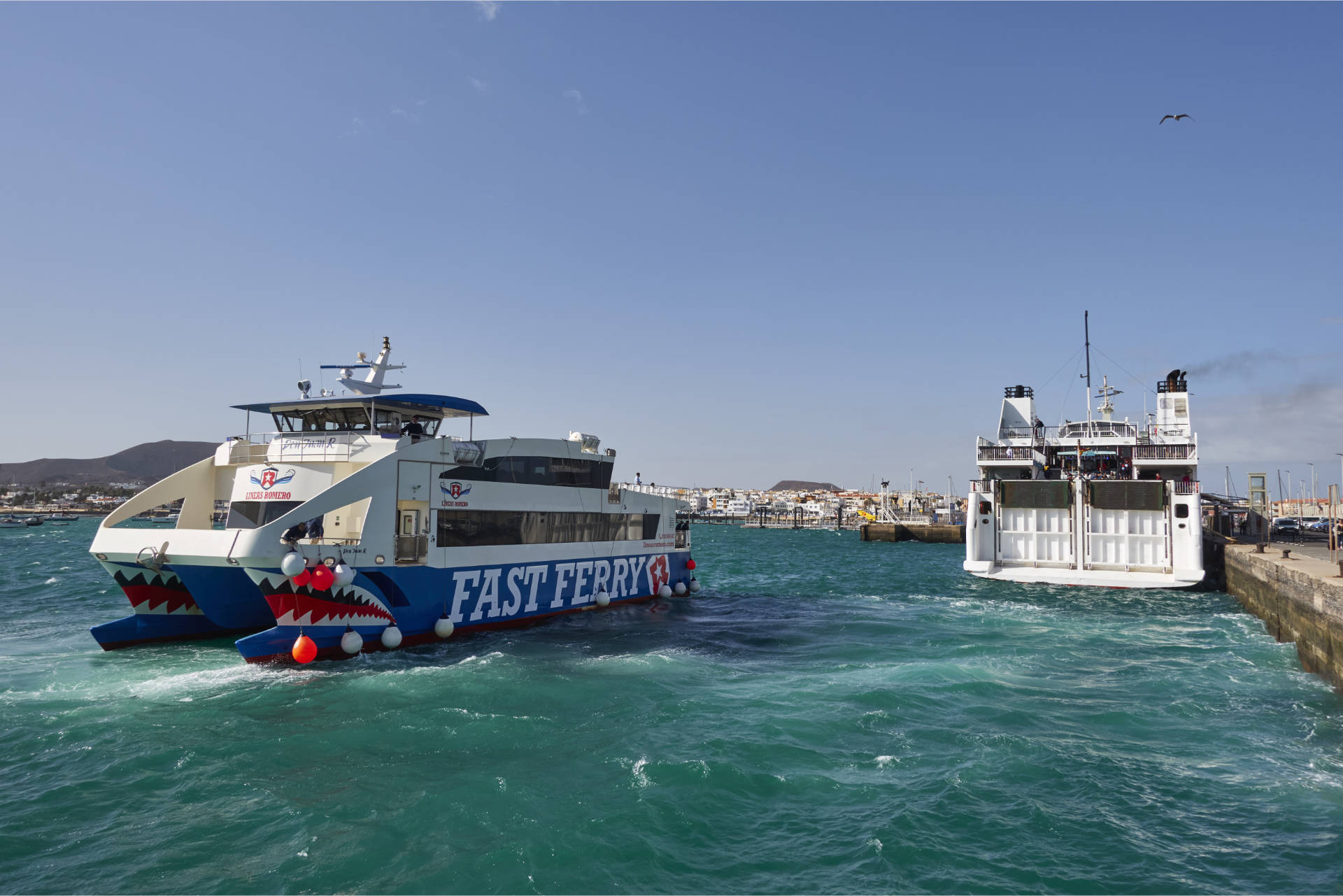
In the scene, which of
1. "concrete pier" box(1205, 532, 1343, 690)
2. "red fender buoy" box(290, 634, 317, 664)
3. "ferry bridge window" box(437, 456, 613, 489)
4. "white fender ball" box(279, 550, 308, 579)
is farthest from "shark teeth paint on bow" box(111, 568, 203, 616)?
"concrete pier" box(1205, 532, 1343, 690)

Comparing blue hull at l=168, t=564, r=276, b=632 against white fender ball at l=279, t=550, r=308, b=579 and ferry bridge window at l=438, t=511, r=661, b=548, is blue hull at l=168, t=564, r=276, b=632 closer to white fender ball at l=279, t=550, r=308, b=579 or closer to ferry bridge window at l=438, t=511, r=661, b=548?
white fender ball at l=279, t=550, r=308, b=579

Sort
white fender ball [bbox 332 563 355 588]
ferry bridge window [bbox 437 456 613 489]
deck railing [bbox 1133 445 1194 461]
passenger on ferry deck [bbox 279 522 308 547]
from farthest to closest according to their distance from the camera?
deck railing [bbox 1133 445 1194 461]
ferry bridge window [bbox 437 456 613 489]
white fender ball [bbox 332 563 355 588]
passenger on ferry deck [bbox 279 522 308 547]

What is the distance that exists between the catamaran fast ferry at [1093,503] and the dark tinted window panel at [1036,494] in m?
0.04

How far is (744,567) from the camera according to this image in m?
45.2

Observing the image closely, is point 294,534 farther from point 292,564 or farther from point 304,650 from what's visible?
point 304,650

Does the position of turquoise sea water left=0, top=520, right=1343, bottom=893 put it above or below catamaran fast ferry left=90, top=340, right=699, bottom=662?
below

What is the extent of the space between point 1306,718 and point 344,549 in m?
18.5

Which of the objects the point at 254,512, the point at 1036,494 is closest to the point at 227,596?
the point at 254,512

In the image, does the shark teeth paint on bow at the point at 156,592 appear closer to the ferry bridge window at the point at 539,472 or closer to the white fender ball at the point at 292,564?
the white fender ball at the point at 292,564

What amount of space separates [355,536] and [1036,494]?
2759cm

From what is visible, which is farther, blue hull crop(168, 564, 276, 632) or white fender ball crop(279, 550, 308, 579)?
blue hull crop(168, 564, 276, 632)

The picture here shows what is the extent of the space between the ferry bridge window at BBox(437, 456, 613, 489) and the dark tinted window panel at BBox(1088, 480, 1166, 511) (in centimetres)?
2099

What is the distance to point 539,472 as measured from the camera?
2180cm

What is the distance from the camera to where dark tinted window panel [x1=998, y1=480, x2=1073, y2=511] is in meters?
31.8
